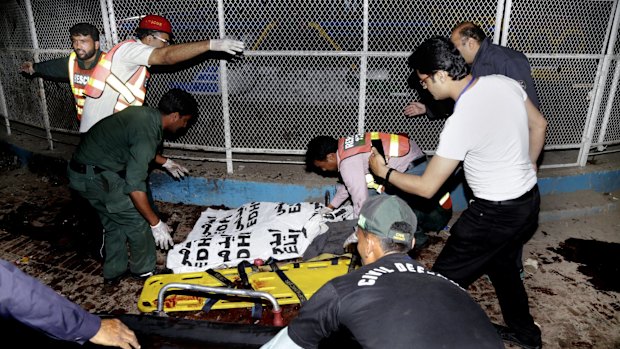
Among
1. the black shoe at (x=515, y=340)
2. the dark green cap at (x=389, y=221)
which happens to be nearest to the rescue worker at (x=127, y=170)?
the dark green cap at (x=389, y=221)

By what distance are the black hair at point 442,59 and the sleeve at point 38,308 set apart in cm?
242

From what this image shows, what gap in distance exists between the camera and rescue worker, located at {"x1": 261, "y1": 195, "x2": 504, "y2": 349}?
158 cm

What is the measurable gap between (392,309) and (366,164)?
2.29 metres

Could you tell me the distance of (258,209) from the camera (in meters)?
4.83

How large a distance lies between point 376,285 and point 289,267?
218cm

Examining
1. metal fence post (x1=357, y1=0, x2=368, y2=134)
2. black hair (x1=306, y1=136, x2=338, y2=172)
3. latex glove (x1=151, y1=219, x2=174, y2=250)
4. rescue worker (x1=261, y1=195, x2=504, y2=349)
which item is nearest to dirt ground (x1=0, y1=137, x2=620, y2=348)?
latex glove (x1=151, y1=219, x2=174, y2=250)

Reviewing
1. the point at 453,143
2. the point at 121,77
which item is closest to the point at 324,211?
the point at 453,143

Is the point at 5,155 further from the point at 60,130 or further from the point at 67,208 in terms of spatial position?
the point at 67,208

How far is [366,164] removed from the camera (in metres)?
3.83

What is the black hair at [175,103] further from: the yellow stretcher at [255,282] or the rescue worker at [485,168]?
the rescue worker at [485,168]

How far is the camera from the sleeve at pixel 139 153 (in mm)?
3521

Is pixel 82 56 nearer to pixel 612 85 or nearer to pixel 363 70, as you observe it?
pixel 363 70

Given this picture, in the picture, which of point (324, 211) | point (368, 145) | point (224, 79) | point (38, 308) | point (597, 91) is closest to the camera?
point (38, 308)

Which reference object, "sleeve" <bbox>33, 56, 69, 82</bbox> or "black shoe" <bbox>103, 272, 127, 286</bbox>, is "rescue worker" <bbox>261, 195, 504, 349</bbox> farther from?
"sleeve" <bbox>33, 56, 69, 82</bbox>
